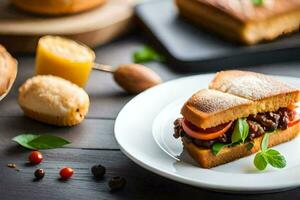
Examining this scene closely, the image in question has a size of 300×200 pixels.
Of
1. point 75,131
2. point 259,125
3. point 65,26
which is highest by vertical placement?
point 259,125

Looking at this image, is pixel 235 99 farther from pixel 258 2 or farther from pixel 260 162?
pixel 258 2

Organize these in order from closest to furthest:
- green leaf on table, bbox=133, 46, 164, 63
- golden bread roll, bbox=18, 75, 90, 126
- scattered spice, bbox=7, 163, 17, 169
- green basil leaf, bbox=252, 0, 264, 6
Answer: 1. scattered spice, bbox=7, 163, 17, 169
2. golden bread roll, bbox=18, 75, 90, 126
3. green leaf on table, bbox=133, 46, 164, 63
4. green basil leaf, bbox=252, 0, 264, 6

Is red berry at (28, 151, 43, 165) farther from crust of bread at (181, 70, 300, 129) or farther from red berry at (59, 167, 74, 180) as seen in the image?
crust of bread at (181, 70, 300, 129)

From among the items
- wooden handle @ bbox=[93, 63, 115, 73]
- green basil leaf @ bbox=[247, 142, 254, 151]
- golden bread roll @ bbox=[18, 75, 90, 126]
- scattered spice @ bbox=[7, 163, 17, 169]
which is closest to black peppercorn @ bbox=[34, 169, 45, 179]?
scattered spice @ bbox=[7, 163, 17, 169]

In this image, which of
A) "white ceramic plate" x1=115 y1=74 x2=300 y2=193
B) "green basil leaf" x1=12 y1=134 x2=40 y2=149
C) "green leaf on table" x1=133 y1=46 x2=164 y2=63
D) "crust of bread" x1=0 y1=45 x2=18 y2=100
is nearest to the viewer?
"white ceramic plate" x1=115 y1=74 x2=300 y2=193

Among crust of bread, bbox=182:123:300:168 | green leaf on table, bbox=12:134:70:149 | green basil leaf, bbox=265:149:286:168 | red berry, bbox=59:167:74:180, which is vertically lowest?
green leaf on table, bbox=12:134:70:149

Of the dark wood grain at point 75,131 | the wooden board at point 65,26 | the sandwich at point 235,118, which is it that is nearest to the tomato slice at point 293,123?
the sandwich at point 235,118

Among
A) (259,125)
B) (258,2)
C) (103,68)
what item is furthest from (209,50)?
(259,125)
